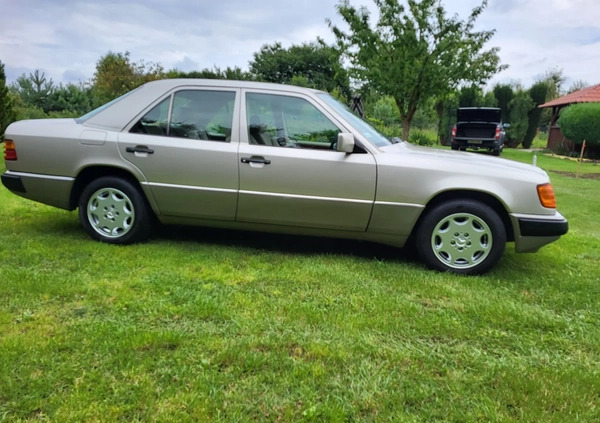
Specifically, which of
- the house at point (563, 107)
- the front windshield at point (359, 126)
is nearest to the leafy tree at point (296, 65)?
the house at point (563, 107)

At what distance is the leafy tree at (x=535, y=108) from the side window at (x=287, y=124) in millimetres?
26220

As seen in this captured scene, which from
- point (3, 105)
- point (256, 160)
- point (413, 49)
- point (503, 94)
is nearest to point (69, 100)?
point (3, 105)

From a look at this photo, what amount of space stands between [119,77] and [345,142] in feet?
91.7

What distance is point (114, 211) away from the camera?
14.3ft

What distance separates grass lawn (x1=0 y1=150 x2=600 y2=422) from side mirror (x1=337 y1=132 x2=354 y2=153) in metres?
1.05

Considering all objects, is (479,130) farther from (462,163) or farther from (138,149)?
(138,149)

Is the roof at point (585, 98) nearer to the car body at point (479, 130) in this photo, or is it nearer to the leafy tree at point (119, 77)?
the car body at point (479, 130)

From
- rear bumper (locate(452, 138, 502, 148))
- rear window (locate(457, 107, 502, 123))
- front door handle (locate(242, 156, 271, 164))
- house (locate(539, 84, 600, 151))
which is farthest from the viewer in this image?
house (locate(539, 84, 600, 151))

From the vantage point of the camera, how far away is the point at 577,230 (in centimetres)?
590

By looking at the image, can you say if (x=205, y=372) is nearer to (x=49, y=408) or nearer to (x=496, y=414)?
(x=49, y=408)

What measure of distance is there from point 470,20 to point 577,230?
11.5 meters

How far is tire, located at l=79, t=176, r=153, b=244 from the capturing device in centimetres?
431

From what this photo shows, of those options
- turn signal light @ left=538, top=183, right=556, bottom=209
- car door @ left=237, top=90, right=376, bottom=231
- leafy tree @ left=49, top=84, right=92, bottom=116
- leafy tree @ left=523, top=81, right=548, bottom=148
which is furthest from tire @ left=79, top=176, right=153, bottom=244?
leafy tree @ left=523, top=81, right=548, bottom=148

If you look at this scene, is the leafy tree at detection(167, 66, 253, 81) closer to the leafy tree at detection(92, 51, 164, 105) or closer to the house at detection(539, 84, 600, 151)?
the leafy tree at detection(92, 51, 164, 105)
